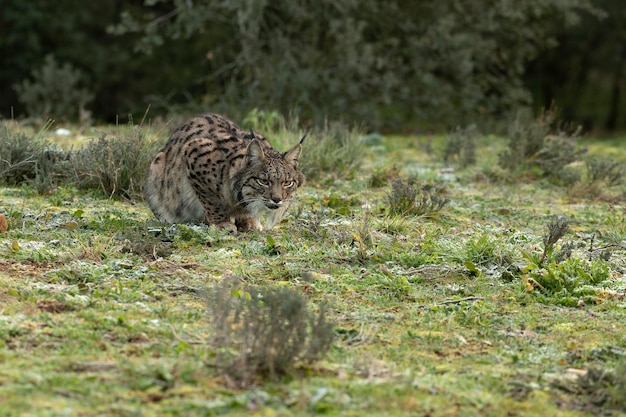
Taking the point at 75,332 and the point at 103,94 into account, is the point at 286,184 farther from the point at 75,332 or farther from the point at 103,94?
the point at 103,94

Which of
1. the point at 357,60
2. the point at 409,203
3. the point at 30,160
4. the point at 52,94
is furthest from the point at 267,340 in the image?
the point at 52,94

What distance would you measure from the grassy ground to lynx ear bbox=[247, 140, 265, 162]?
604 mm

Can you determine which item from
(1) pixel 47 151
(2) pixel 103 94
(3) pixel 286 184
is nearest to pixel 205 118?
(3) pixel 286 184

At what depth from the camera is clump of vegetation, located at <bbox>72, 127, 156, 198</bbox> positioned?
29.3 ft

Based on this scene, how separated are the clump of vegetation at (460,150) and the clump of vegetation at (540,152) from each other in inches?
16.6

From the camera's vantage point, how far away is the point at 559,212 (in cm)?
941

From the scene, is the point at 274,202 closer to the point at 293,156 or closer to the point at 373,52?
the point at 293,156

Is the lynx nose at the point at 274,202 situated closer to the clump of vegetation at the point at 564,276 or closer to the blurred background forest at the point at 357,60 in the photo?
the clump of vegetation at the point at 564,276

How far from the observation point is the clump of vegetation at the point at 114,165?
8.93 metres

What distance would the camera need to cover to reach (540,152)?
11383 mm

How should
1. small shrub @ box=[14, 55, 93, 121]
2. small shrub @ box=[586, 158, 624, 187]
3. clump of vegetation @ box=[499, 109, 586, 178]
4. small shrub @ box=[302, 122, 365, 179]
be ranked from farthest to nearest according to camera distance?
small shrub @ box=[14, 55, 93, 121], clump of vegetation @ box=[499, 109, 586, 178], small shrub @ box=[586, 158, 624, 187], small shrub @ box=[302, 122, 365, 179]

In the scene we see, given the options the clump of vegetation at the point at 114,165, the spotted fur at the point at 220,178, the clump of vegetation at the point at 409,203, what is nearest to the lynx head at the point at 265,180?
the spotted fur at the point at 220,178

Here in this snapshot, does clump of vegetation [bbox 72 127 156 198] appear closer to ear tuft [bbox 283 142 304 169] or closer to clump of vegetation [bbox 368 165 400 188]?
ear tuft [bbox 283 142 304 169]

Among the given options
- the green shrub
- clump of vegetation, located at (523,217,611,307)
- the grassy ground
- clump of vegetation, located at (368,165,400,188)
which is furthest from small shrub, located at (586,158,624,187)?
clump of vegetation, located at (523,217,611,307)
